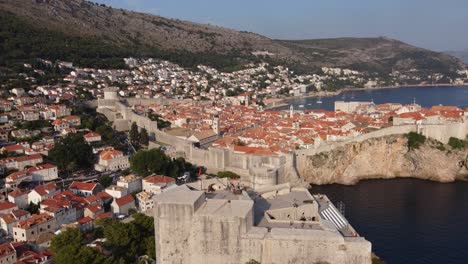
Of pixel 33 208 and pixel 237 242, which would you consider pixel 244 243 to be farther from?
pixel 33 208

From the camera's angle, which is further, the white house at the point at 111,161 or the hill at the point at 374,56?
the hill at the point at 374,56

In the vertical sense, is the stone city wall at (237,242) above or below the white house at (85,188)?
above

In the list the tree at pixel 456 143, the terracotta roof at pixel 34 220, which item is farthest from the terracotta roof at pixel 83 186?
the tree at pixel 456 143

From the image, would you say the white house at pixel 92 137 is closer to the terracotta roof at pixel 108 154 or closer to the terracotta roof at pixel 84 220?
the terracotta roof at pixel 108 154

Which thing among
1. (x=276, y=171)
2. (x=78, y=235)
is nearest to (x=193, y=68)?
(x=276, y=171)

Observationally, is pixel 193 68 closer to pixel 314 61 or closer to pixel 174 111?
pixel 174 111

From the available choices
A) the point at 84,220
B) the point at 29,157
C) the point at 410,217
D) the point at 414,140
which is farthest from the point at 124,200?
the point at 414,140
